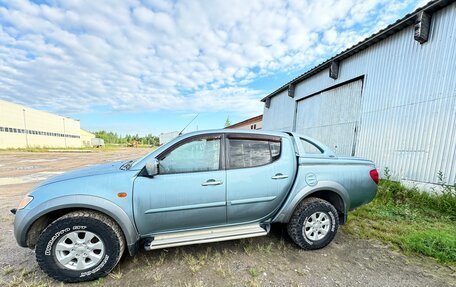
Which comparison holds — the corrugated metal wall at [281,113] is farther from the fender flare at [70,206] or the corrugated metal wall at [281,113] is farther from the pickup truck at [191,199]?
the fender flare at [70,206]

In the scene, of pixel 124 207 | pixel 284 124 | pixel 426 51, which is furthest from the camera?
pixel 284 124

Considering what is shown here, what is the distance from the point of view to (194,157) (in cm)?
267

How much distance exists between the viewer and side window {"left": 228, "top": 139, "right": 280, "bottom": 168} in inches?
108

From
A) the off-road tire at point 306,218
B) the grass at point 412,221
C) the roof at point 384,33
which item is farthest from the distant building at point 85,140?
the grass at point 412,221

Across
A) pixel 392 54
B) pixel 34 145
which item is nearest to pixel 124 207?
pixel 392 54

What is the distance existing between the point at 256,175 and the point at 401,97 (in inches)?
226

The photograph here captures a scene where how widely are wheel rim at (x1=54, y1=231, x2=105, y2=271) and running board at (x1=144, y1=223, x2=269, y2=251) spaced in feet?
1.82

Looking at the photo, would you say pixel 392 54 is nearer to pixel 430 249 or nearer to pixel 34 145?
pixel 430 249

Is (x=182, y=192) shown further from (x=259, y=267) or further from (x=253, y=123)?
(x=253, y=123)

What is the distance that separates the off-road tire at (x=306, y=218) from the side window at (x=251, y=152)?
2.71ft

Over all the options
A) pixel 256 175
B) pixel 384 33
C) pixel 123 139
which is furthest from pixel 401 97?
pixel 123 139

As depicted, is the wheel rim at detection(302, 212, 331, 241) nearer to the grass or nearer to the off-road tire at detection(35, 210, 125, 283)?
the grass

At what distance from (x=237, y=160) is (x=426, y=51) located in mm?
6116

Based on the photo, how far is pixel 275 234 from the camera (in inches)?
133
